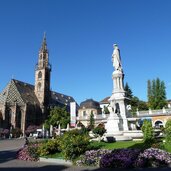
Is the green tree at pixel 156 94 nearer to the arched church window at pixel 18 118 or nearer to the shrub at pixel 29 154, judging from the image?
the arched church window at pixel 18 118

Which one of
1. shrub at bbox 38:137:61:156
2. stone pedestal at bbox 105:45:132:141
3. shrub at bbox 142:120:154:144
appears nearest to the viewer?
shrub at bbox 38:137:61:156

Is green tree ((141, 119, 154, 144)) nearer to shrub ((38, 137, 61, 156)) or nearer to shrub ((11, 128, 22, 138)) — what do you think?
shrub ((38, 137, 61, 156))

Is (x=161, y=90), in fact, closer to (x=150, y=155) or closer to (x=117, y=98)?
(x=117, y=98)

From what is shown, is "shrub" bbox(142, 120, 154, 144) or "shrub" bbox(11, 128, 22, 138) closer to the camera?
"shrub" bbox(142, 120, 154, 144)

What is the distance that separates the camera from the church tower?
352 feet

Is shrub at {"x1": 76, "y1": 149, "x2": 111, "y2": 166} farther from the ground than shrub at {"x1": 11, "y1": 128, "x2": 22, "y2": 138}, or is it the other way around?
shrub at {"x1": 11, "y1": 128, "x2": 22, "y2": 138}

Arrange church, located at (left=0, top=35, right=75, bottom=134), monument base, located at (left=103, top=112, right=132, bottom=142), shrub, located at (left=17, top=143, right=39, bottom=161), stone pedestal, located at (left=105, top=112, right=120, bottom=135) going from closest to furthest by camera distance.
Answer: shrub, located at (left=17, top=143, right=39, bottom=161)
monument base, located at (left=103, top=112, right=132, bottom=142)
stone pedestal, located at (left=105, top=112, right=120, bottom=135)
church, located at (left=0, top=35, right=75, bottom=134)

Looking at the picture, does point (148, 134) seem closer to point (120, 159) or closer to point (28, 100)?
point (120, 159)

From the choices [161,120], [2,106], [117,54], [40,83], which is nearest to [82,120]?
[161,120]

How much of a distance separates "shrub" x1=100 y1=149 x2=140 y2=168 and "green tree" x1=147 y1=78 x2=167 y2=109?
5924cm

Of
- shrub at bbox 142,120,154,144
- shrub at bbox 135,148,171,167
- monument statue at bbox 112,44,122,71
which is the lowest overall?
shrub at bbox 135,148,171,167

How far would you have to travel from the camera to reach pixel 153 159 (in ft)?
41.8

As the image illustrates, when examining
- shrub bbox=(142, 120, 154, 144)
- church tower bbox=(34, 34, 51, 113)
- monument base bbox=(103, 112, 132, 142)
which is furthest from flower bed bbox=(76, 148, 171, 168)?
church tower bbox=(34, 34, 51, 113)

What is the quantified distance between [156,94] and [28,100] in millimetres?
49853
